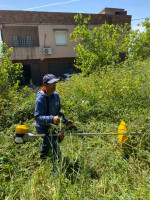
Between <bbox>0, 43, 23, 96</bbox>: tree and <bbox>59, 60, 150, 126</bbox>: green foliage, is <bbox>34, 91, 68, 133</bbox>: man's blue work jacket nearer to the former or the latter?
<bbox>59, 60, 150, 126</bbox>: green foliage

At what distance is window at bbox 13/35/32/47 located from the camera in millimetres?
15355

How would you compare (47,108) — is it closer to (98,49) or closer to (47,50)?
(98,49)

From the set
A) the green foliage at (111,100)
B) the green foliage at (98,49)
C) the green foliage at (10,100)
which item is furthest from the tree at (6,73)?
the green foliage at (98,49)

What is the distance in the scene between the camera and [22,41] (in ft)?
51.2

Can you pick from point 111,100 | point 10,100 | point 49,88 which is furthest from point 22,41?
point 49,88

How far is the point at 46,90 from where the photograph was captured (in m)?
2.35

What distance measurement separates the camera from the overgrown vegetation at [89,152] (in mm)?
1988

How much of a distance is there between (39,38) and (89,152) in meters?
14.7

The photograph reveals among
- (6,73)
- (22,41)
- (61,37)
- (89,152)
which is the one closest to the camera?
(89,152)

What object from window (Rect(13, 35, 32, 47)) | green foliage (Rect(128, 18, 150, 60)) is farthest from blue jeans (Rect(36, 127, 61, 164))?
window (Rect(13, 35, 32, 47))

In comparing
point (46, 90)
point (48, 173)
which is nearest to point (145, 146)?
point (48, 173)

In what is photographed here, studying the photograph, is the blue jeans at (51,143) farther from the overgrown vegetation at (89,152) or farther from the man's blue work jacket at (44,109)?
the overgrown vegetation at (89,152)

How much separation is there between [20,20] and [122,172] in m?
15.5

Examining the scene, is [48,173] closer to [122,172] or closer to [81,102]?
[122,172]
